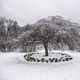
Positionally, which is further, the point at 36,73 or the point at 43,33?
the point at 43,33

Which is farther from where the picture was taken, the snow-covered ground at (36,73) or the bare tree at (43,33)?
the bare tree at (43,33)

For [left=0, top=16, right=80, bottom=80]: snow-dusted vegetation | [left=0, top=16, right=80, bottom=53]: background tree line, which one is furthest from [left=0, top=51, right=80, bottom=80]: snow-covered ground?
[left=0, top=16, right=80, bottom=53]: background tree line

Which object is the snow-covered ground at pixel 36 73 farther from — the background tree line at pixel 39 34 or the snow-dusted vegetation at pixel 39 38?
the background tree line at pixel 39 34

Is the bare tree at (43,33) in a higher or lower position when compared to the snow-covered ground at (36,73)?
higher

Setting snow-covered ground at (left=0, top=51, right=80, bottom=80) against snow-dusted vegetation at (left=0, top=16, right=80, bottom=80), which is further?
snow-dusted vegetation at (left=0, top=16, right=80, bottom=80)

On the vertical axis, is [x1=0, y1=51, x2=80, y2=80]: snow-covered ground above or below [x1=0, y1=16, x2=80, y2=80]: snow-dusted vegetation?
below

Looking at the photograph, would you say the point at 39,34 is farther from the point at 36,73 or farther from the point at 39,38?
the point at 36,73

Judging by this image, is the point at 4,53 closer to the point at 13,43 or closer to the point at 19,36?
the point at 13,43

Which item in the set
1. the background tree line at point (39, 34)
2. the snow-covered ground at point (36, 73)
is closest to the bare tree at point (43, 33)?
the background tree line at point (39, 34)

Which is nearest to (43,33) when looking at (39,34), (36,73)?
(39,34)

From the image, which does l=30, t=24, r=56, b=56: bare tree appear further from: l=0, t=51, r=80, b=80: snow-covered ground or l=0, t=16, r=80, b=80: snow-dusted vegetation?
l=0, t=51, r=80, b=80: snow-covered ground
